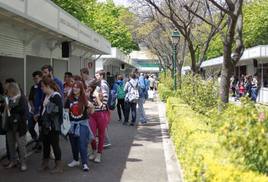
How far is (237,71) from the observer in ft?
141

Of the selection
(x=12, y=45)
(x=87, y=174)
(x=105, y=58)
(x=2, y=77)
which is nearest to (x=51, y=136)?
(x=87, y=174)

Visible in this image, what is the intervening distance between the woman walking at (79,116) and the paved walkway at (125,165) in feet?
1.34

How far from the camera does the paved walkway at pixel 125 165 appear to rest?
8.34 meters

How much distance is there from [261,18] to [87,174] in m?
36.9

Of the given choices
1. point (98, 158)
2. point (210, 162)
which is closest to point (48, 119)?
point (98, 158)

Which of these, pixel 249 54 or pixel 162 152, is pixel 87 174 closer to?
pixel 162 152

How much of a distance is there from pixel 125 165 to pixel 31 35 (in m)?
5.34

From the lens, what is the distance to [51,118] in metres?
8.58

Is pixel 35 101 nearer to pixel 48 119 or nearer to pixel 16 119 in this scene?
pixel 16 119

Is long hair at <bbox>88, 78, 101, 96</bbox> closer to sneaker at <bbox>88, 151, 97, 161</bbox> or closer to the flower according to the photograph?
sneaker at <bbox>88, 151, 97, 161</bbox>

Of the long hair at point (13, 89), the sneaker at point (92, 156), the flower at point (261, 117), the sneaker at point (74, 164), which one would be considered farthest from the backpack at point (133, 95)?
the flower at point (261, 117)

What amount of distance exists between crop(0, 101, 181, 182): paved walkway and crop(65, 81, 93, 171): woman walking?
0.41m

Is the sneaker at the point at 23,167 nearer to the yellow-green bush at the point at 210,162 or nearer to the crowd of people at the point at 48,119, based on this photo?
the crowd of people at the point at 48,119

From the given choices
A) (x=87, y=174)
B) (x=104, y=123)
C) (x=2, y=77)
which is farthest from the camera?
(x=2, y=77)
